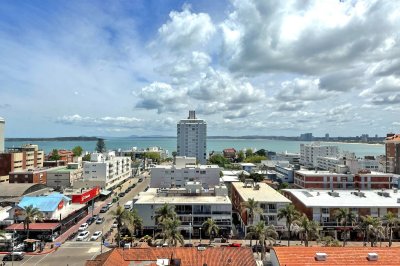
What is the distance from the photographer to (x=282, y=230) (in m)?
62.7

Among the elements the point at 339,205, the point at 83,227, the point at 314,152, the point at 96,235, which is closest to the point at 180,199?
the point at 96,235

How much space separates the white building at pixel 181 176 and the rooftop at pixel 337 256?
2089 inches

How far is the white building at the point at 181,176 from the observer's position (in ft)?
295

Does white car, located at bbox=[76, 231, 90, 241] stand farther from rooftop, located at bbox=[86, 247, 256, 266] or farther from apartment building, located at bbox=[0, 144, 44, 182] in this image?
apartment building, located at bbox=[0, 144, 44, 182]

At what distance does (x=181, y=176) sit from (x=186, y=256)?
53.6 meters

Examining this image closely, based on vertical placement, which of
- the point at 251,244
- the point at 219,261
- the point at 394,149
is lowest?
the point at 251,244

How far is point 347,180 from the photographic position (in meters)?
88.1

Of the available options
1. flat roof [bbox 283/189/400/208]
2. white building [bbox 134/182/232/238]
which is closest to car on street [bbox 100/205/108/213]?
white building [bbox 134/182/232/238]

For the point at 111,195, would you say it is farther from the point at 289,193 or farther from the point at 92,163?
the point at 289,193

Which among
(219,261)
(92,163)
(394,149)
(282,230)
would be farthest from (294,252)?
(394,149)

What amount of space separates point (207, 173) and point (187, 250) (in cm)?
5169

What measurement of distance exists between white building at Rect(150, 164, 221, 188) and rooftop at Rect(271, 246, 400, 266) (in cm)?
5307

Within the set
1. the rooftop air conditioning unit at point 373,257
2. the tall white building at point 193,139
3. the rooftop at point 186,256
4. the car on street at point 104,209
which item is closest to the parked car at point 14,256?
the rooftop at point 186,256

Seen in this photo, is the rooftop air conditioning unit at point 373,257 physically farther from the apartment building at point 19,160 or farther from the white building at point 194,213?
the apartment building at point 19,160
